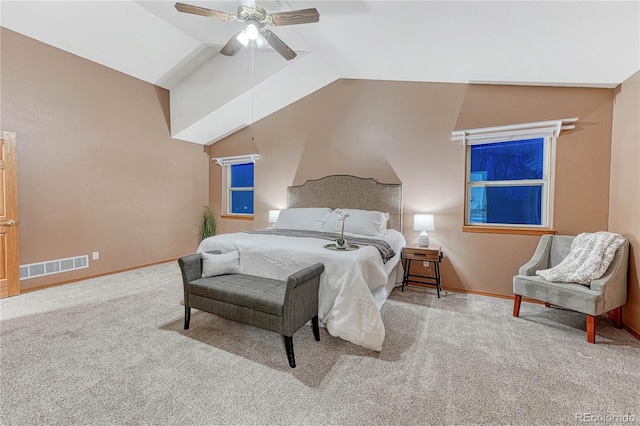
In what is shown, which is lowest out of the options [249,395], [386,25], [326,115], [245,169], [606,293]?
[249,395]

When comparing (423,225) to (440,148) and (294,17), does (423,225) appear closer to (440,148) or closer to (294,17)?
(440,148)

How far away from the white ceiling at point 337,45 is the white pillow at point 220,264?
2.58 meters

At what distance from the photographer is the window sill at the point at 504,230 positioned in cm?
330

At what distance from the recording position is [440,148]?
3.77 meters

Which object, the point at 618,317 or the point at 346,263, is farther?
the point at 618,317

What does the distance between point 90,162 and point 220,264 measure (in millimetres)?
3042

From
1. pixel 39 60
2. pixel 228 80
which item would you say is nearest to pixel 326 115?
pixel 228 80

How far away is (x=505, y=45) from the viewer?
2.62m

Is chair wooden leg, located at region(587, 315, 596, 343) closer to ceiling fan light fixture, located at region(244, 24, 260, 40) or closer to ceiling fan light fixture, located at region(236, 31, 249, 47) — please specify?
ceiling fan light fixture, located at region(244, 24, 260, 40)

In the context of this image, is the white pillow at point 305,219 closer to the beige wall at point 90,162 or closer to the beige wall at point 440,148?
the beige wall at point 440,148

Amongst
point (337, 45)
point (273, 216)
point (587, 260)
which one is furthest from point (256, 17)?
point (587, 260)

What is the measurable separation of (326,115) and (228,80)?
1630 millimetres

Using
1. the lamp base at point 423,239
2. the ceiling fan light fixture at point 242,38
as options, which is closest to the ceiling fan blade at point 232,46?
the ceiling fan light fixture at point 242,38

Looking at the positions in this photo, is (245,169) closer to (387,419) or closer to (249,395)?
(249,395)
